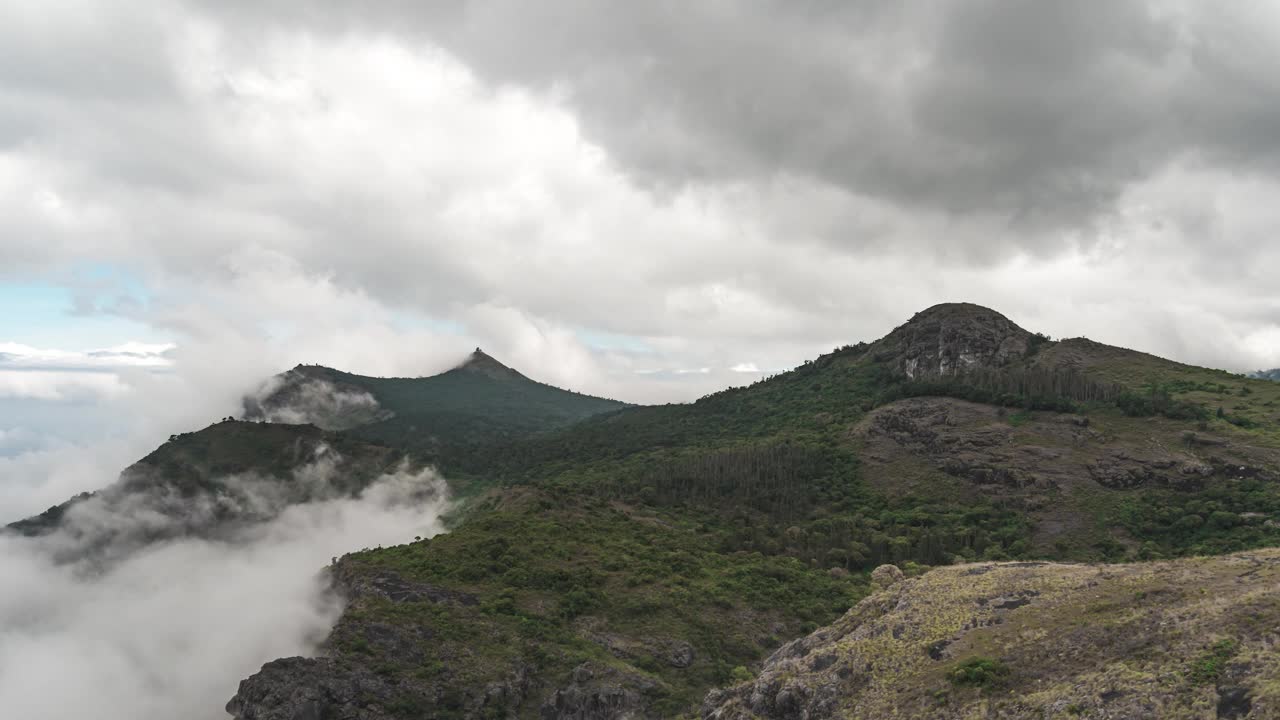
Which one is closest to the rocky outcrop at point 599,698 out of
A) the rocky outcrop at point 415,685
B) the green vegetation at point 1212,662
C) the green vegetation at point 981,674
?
the rocky outcrop at point 415,685

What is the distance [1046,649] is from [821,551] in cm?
8913

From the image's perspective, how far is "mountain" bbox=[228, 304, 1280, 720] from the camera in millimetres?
29734

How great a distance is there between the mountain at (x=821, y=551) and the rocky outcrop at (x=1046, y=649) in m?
0.17

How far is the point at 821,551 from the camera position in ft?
359

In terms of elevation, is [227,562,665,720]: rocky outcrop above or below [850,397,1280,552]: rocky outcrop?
below

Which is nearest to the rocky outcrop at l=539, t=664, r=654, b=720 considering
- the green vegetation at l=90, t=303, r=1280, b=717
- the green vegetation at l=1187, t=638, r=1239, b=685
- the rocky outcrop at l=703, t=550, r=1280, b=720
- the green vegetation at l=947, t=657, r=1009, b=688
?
A: the green vegetation at l=90, t=303, r=1280, b=717

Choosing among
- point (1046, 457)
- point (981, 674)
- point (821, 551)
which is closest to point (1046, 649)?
point (981, 674)

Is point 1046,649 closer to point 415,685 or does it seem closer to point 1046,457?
point 415,685

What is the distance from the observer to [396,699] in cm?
5675

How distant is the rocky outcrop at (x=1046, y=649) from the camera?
66.4 ft

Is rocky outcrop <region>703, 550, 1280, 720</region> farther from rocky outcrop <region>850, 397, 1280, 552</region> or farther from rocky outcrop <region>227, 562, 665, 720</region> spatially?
rocky outcrop <region>850, 397, 1280, 552</region>

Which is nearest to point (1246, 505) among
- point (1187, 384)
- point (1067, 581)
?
point (1187, 384)

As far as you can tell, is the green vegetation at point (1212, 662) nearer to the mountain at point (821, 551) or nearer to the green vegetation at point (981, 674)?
the mountain at point (821, 551)

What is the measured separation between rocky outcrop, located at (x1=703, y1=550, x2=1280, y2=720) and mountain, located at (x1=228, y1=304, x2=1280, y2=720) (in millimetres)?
171
